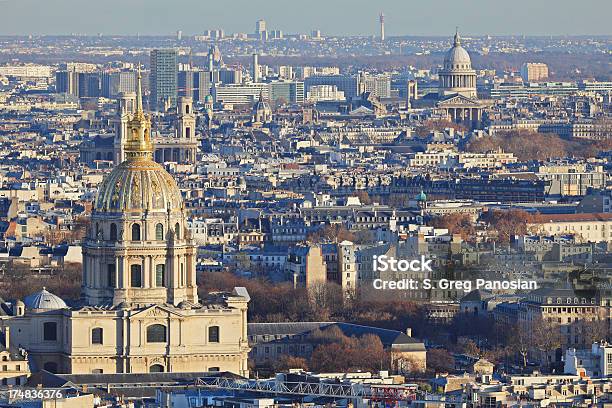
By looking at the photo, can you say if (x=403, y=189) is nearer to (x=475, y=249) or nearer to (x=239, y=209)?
(x=239, y=209)

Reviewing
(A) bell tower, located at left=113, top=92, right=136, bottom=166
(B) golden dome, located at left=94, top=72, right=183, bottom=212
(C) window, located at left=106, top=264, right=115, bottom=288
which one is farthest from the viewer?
(A) bell tower, located at left=113, top=92, right=136, bottom=166

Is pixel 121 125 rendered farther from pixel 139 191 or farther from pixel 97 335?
pixel 97 335

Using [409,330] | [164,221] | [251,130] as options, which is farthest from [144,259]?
[251,130]

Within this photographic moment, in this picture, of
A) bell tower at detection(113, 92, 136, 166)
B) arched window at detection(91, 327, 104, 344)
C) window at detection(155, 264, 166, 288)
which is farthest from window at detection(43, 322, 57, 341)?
bell tower at detection(113, 92, 136, 166)

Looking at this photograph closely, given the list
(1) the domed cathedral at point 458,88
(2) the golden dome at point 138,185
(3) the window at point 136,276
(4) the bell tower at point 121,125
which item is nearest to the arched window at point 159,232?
(2) the golden dome at point 138,185

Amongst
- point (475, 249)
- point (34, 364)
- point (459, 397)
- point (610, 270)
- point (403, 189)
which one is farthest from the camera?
point (403, 189)

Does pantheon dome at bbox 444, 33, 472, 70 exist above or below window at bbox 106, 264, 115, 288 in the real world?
below

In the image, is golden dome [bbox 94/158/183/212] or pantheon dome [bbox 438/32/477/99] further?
pantheon dome [bbox 438/32/477/99]

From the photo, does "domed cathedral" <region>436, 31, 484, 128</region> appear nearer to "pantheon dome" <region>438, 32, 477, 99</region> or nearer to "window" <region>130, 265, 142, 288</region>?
"pantheon dome" <region>438, 32, 477, 99</region>
